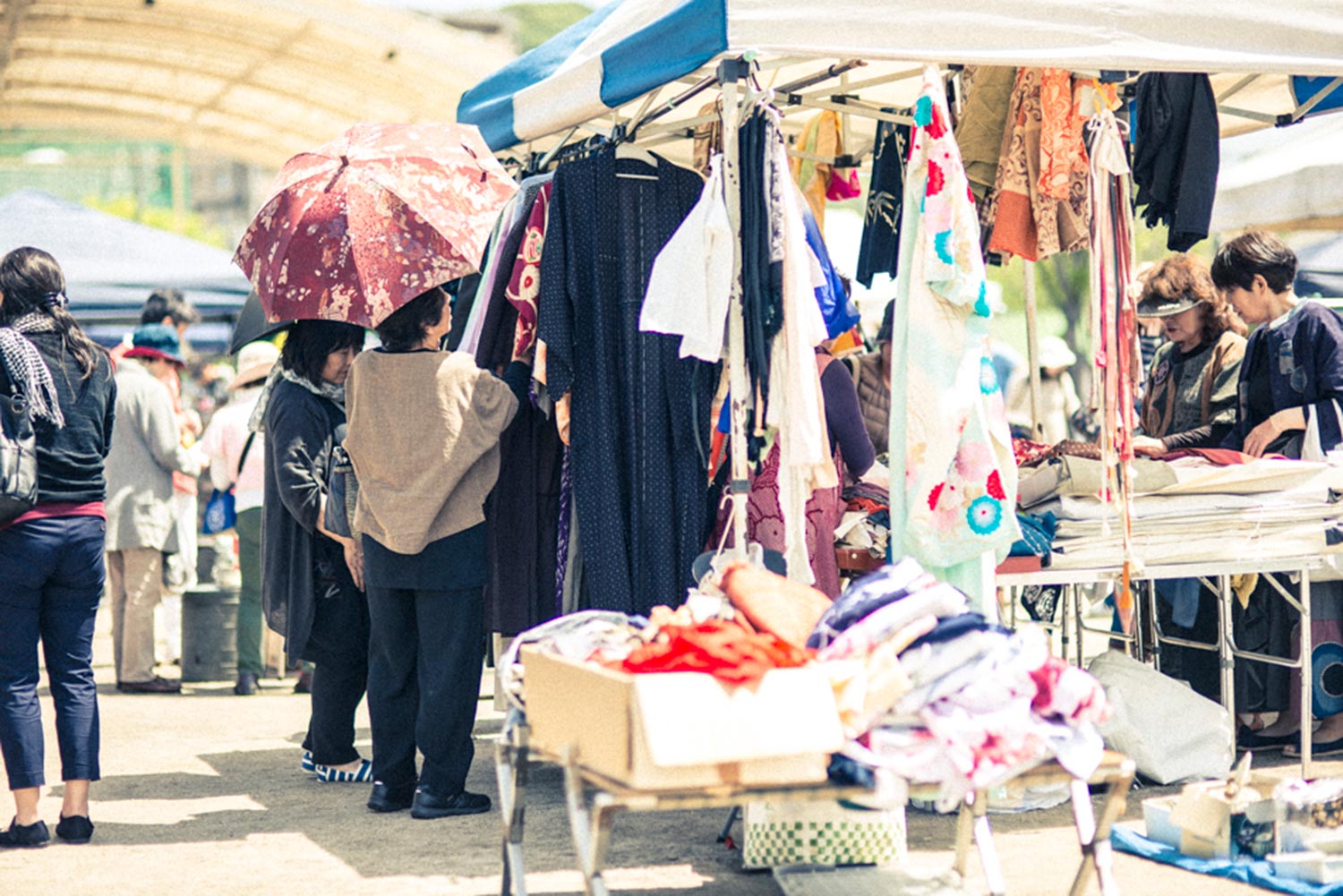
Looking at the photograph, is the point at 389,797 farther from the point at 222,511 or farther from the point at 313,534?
the point at 222,511

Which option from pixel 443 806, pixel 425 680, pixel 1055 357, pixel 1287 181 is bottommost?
pixel 443 806

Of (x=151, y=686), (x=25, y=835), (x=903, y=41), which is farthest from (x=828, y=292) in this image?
(x=151, y=686)

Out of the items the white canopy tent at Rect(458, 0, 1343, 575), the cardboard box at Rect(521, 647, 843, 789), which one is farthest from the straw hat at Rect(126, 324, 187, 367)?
the cardboard box at Rect(521, 647, 843, 789)

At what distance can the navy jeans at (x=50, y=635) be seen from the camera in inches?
185

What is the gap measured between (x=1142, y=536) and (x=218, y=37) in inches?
328

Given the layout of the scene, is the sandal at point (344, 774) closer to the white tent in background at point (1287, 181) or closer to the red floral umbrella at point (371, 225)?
the red floral umbrella at point (371, 225)

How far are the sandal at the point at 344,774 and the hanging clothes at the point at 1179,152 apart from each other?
352 cm

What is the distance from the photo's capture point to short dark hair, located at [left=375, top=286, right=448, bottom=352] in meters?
4.92

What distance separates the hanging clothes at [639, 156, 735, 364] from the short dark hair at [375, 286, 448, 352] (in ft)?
2.86

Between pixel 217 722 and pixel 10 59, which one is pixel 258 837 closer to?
pixel 217 722

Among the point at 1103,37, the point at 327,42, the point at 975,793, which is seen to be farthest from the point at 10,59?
the point at 975,793

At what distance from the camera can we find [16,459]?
455 centimetres

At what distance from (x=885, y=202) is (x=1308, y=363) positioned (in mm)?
1709

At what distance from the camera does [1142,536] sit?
5.13m
